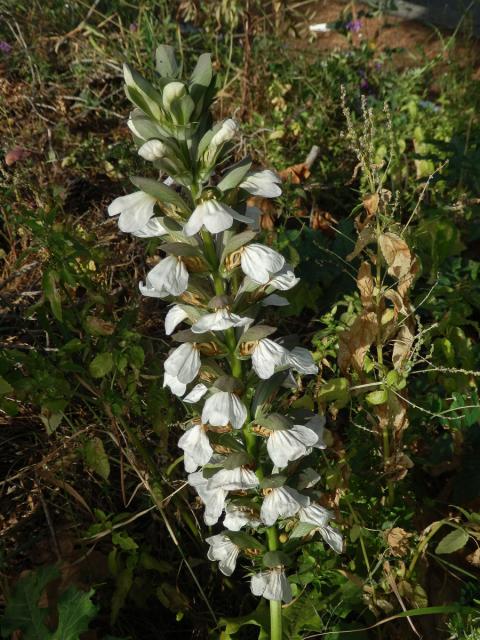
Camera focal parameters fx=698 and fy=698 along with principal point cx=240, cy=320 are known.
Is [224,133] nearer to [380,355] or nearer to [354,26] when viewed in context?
[380,355]

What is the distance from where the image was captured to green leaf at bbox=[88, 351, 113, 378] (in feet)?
7.16

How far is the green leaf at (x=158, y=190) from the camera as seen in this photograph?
54.0 inches

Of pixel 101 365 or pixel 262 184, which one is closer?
pixel 262 184

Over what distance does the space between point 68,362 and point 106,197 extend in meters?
1.73

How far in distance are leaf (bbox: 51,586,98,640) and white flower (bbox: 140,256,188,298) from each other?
86cm

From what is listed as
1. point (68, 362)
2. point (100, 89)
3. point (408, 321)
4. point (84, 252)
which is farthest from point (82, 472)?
point (100, 89)

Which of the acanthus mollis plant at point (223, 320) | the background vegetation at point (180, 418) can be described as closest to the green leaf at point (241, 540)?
the acanthus mollis plant at point (223, 320)

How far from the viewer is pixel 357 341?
2.04m

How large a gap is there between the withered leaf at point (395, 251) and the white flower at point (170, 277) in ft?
2.36

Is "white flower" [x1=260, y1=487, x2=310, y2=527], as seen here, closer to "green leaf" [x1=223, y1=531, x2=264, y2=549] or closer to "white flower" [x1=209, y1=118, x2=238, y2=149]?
"green leaf" [x1=223, y1=531, x2=264, y2=549]

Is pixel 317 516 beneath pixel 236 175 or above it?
beneath

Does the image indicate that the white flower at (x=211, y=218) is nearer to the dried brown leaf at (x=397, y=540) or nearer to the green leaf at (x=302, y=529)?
the green leaf at (x=302, y=529)

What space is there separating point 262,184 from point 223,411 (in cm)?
48

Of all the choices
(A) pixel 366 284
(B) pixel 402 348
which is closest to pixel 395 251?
(A) pixel 366 284
